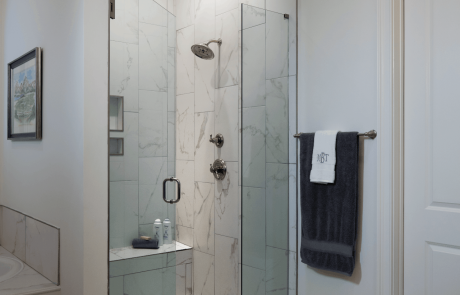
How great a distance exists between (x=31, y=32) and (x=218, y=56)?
1.20 m

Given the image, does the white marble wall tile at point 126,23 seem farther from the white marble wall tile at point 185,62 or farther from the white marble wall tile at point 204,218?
the white marble wall tile at point 204,218

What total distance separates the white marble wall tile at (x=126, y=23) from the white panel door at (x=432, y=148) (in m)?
1.22

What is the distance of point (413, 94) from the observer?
150 cm

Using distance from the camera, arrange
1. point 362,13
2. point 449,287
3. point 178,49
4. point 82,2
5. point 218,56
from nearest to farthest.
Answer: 1. point 449,287
2. point 82,2
3. point 362,13
4. point 218,56
5. point 178,49

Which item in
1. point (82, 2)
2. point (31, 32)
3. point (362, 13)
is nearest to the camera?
point (82, 2)

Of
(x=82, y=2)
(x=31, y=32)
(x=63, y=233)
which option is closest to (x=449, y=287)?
(x=63, y=233)

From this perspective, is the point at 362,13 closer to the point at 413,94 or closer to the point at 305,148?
the point at 413,94

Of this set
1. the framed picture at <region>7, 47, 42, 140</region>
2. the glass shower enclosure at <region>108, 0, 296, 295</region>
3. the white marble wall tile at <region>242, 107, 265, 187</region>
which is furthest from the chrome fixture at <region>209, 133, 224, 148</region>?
the framed picture at <region>7, 47, 42, 140</region>

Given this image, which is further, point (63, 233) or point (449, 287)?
point (63, 233)

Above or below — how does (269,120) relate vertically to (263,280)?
above

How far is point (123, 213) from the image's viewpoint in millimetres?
1535

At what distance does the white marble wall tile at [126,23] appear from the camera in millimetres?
1532

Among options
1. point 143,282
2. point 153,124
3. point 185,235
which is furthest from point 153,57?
point 185,235

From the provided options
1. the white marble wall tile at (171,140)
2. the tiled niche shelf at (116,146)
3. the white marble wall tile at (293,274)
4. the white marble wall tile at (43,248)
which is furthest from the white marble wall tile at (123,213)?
the white marble wall tile at (293,274)
